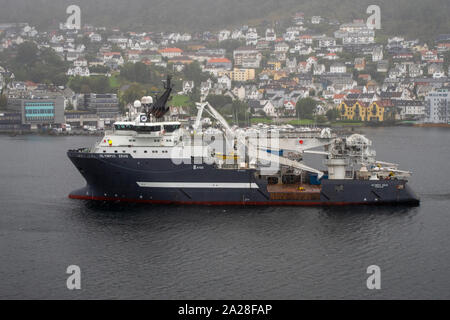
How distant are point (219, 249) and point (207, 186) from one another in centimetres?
748

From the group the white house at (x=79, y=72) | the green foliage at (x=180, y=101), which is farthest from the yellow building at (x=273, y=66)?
the white house at (x=79, y=72)

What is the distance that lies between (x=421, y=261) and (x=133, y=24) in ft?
572

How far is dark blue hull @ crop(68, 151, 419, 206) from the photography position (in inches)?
1388

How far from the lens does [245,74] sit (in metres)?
130

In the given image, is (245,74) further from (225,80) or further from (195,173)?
(195,173)

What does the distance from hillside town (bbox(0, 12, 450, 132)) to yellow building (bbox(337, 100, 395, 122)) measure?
139 mm

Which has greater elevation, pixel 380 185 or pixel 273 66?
pixel 273 66

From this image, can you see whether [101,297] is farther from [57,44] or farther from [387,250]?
[57,44]

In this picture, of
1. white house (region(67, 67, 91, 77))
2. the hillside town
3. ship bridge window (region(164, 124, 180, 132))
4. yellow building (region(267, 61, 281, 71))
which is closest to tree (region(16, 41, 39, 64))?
the hillside town

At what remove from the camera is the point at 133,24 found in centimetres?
19375

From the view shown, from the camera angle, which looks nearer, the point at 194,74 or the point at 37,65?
the point at 37,65

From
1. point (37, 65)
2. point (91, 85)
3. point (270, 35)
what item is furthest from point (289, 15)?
point (91, 85)

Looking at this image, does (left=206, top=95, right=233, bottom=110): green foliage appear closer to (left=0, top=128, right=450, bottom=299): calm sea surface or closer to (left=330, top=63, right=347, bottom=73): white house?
(left=330, top=63, right=347, bottom=73): white house

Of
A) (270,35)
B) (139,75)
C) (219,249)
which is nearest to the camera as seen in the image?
(219,249)
